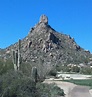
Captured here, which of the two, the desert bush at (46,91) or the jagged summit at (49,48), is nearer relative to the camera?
the desert bush at (46,91)

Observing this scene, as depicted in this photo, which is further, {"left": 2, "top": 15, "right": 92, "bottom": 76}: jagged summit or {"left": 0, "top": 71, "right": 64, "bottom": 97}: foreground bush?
{"left": 2, "top": 15, "right": 92, "bottom": 76}: jagged summit

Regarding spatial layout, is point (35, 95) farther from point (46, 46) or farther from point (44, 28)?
point (44, 28)

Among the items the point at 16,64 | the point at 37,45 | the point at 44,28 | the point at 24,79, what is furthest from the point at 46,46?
the point at 24,79

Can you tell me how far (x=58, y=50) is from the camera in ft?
475

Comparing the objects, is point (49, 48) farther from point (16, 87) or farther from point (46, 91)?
point (16, 87)

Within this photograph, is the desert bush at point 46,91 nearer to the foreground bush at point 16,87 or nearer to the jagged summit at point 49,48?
the foreground bush at point 16,87

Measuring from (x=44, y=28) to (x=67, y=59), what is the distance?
18244 mm

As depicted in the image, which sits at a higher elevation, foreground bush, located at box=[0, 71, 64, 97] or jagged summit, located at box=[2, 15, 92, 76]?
jagged summit, located at box=[2, 15, 92, 76]

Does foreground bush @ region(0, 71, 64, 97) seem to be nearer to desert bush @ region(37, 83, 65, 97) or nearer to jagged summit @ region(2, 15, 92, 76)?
desert bush @ region(37, 83, 65, 97)

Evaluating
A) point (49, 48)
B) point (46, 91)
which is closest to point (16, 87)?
point (46, 91)

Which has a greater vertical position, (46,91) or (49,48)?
(49,48)

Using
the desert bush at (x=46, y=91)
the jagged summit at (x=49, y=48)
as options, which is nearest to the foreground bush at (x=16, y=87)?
the desert bush at (x=46, y=91)

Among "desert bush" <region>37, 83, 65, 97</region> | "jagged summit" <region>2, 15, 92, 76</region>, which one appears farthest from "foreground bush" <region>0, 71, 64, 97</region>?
"jagged summit" <region>2, 15, 92, 76</region>

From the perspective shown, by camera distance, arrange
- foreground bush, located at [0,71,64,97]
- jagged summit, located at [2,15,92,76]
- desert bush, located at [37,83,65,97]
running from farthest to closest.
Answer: jagged summit, located at [2,15,92,76]
desert bush, located at [37,83,65,97]
foreground bush, located at [0,71,64,97]
